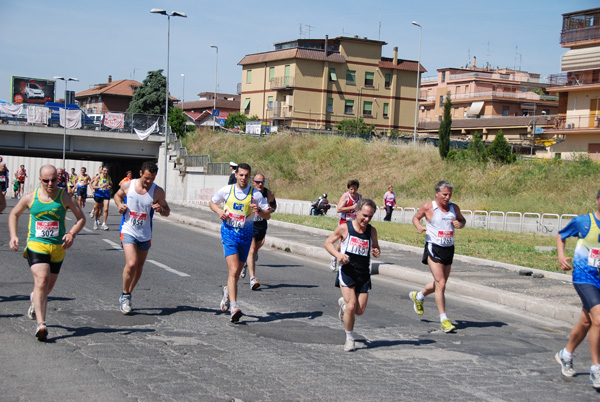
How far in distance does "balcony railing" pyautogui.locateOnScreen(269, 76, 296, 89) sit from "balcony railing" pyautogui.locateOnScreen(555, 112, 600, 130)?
31.7 meters

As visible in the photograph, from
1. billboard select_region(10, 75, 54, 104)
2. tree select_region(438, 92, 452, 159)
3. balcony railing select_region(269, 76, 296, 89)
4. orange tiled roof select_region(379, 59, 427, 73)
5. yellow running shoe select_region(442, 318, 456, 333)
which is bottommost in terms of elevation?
yellow running shoe select_region(442, 318, 456, 333)

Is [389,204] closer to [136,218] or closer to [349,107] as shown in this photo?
[136,218]

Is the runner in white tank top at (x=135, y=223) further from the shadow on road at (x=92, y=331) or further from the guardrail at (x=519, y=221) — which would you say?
the guardrail at (x=519, y=221)

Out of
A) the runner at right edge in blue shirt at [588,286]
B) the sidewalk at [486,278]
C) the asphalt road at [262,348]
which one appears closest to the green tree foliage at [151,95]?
the sidewalk at [486,278]

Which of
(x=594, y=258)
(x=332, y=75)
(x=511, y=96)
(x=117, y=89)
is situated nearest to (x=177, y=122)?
(x=332, y=75)

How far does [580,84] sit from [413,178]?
49.0 feet

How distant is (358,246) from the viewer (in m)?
7.11

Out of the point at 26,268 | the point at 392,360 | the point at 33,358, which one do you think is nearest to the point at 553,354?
the point at 392,360

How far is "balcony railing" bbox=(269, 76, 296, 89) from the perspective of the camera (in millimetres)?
71688

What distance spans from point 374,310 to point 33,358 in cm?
491

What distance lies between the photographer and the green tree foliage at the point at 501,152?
39.3m

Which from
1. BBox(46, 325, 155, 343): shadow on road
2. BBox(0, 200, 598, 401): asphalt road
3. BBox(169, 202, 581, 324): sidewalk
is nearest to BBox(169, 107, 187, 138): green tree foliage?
BBox(169, 202, 581, 324): sidewalk

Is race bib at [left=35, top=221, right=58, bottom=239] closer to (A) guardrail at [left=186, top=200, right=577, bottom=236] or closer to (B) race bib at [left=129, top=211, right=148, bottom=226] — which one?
(B) race bib at [left=129, top=211, right=148, bottom=226]

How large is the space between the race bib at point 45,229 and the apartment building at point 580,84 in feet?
142
